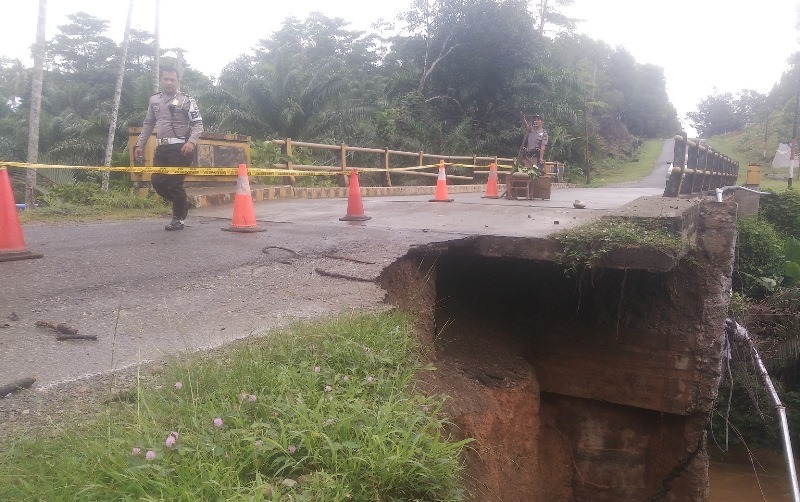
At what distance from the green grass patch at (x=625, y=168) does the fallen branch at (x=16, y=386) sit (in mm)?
29421

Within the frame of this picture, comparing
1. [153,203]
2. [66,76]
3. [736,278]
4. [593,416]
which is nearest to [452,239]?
[593,416]

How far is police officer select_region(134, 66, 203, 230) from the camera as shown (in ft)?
22.4

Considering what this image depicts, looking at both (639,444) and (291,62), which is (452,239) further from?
(291,62)

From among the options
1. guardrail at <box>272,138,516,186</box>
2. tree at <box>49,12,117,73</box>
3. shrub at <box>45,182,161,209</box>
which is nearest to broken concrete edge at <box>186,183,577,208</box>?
guardrail at <box>272,138,516,186</box>

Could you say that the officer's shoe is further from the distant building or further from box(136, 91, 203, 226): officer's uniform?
the distant building

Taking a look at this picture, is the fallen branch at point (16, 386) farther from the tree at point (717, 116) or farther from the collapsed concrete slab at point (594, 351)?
the tree at point (717, 116)

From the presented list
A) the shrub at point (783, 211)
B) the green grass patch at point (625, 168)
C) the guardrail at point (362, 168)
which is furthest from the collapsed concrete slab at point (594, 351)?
the green grass patch at point (625, 168)

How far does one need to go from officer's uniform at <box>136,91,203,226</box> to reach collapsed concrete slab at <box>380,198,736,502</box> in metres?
2.95

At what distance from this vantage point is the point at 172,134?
691cm

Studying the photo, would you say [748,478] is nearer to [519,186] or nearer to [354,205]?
[519,186]

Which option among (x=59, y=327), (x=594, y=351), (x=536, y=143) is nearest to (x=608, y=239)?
(x=594, y=351)

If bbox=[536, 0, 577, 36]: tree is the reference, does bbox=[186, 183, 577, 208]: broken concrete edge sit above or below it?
below

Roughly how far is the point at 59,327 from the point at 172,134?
377cm

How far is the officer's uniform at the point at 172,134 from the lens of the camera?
6.85m
